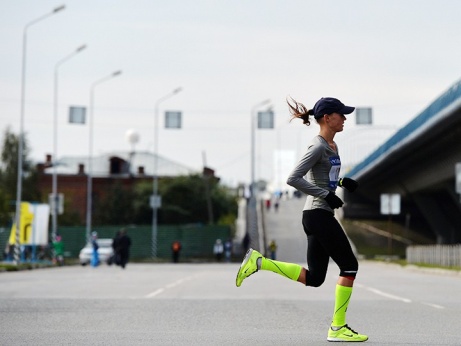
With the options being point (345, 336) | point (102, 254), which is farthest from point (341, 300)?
point (102, 254)

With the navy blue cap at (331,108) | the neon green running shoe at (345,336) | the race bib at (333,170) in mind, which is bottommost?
the neon green running shoe at (345,336)

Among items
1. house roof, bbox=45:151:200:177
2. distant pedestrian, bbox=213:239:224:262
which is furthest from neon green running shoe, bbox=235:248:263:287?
house roof, bbox=45:151:200:177

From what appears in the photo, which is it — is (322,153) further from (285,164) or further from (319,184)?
(285,164)

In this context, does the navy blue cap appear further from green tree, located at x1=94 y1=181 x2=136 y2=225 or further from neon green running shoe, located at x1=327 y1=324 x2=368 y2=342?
green tree, located at x1=94 y1=181 x2=136 y2=225

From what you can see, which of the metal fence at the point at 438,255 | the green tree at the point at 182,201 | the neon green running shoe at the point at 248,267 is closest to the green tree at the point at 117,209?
the green tree at the point at 182,201

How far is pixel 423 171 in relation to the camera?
57781 mm

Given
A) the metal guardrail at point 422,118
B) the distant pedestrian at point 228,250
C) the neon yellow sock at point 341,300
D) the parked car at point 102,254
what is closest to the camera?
the neon yellow sock at point 341,300

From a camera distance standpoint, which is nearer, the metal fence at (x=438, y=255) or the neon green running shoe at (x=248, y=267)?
the neon green running shoe at (x=248, y=267)

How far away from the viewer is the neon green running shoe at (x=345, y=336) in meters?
9.66

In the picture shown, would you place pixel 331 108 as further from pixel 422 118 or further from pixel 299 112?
pixel 422 118

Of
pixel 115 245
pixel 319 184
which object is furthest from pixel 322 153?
pixel 115 245

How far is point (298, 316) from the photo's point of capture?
13.7 meters

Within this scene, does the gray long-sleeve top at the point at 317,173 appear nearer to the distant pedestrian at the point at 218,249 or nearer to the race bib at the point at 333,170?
the race bib at the point at 333,170

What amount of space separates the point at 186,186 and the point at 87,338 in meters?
102
